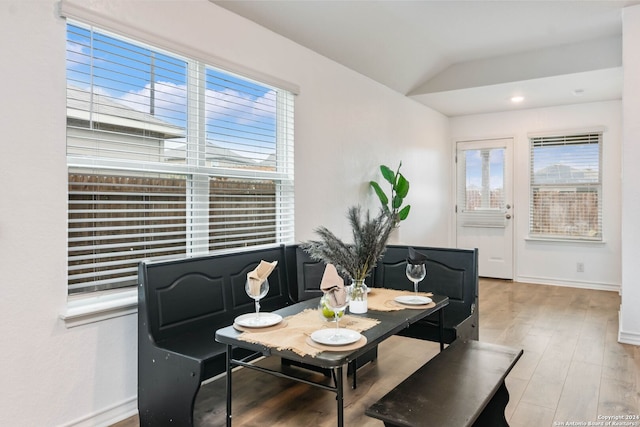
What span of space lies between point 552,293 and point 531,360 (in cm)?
274

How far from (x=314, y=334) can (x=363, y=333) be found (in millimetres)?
223

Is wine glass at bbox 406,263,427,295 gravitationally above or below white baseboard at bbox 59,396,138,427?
above

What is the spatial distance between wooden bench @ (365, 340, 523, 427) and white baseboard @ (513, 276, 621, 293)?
14.8ft

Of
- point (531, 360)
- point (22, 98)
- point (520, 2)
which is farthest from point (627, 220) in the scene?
point (22, 98)

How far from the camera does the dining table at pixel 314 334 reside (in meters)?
1.64

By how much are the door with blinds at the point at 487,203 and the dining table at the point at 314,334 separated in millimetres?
4564

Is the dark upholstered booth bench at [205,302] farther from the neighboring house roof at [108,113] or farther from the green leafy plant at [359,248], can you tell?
the neighboring house roof at [108,113]

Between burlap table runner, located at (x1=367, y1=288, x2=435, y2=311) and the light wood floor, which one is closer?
burlap table runner, located at (x1=367, y1=288, x2=435, y2=311)

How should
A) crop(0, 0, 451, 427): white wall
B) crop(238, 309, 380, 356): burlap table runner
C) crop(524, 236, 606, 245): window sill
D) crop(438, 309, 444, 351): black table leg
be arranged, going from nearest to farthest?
crop(238, 309, 380, 356): burlap table runner < crop(0, 0, 451, 427): white wall < crop(438, 309, 444, 351): black table leg < crop(524, 236, 606, 245): window sill

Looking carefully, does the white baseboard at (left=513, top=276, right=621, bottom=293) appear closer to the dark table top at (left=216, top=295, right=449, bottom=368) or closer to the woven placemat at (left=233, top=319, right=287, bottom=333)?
the dark table top at (left=216, top=295, right=449, bottom=368)

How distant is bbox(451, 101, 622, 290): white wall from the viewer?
5.72 metres

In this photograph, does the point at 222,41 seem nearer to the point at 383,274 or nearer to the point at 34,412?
the point at 383,274

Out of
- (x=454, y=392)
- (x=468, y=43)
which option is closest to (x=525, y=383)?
(x=454, y=392)

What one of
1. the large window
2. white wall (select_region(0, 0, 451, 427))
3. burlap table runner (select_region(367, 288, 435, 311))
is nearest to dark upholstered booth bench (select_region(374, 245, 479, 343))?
burlap table runner (select_region(367, 288, 435, 311))
